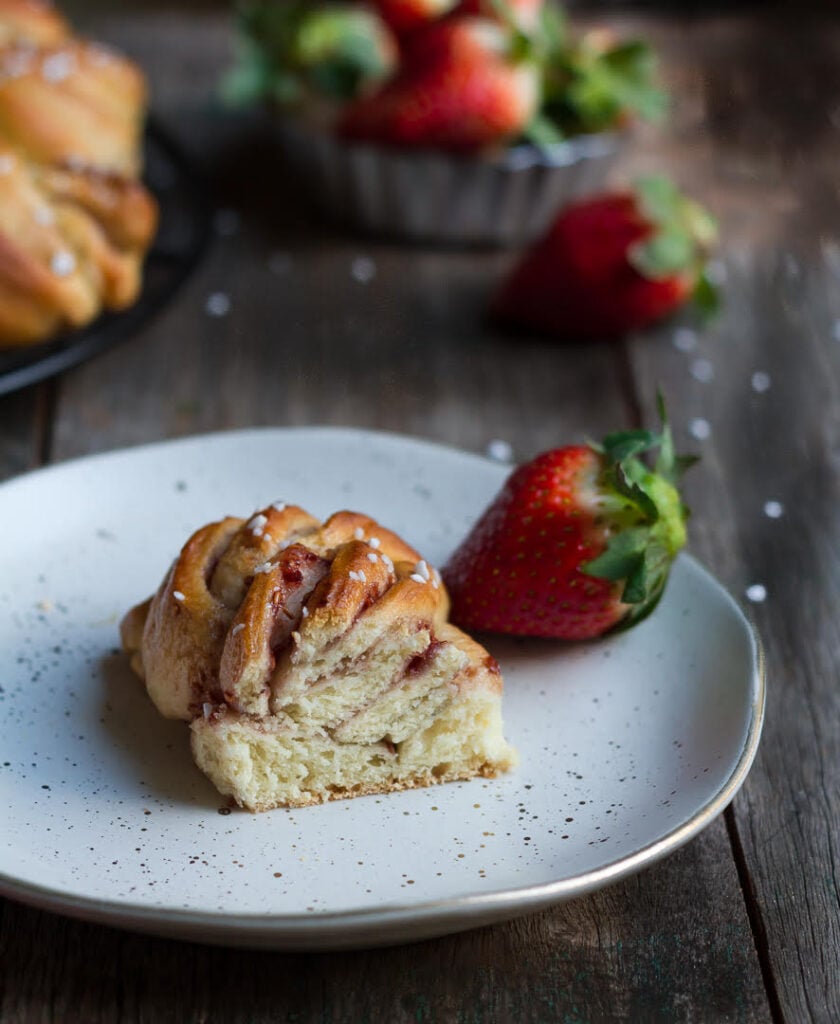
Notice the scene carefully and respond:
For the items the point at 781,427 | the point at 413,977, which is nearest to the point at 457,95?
the point at 781,427

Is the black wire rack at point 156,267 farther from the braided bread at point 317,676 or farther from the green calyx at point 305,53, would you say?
the braided bread at point 317,676

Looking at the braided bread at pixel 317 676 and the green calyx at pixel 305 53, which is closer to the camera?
the braided bread at pixel 317 676

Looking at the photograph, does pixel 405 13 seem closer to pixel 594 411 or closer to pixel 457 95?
pixel 457 95

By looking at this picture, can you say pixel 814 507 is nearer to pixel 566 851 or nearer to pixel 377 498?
pixel 377 498

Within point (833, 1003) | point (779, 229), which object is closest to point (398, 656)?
point (833, 1003)

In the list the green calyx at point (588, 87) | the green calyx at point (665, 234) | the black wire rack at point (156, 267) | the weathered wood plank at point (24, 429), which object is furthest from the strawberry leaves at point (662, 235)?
the weathered wood plank at point (24, 429)

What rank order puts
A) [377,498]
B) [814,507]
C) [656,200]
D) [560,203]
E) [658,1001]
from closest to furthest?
1. [658,1001]
2. [377,498]
3. [814,507]
4. [656,200]
5. [560,203]
